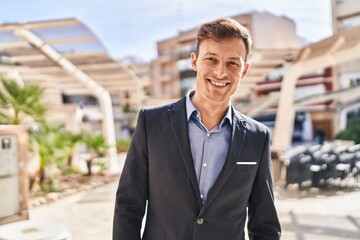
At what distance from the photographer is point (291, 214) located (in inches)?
185

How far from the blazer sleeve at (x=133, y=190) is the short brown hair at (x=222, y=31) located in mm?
303

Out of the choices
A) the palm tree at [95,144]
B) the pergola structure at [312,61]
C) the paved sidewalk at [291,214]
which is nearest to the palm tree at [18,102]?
the paved sidewalk at [291,214]

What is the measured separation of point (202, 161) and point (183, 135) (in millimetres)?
91

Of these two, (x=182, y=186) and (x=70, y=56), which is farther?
(x=70, y=56)

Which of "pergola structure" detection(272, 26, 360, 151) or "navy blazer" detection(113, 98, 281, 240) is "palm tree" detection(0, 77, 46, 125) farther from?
"navy blazer" detection(113, 98, 281, 240)

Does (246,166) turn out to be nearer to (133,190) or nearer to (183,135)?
(183,135)

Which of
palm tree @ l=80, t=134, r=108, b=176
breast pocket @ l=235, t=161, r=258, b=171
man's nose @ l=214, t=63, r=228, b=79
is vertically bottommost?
palm tree @ l=80, t=134, r=108, b=176

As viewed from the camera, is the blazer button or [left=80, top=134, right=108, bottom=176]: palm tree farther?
[left=80, top=134, right=108, bottom=176]: palm tree

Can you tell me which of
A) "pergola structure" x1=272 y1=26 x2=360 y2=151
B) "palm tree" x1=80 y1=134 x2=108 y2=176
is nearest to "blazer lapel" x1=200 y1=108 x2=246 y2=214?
"pergola structure" x1=272 y1=26 x2=360 y2=151

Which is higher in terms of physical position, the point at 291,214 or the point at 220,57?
the point at 220,57

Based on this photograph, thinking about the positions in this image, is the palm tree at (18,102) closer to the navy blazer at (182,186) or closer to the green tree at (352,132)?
Result: the navy blazer at (182,186)

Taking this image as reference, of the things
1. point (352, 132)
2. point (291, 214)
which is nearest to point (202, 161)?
point (291, 214)

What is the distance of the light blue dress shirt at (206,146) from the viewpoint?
1.07 meters

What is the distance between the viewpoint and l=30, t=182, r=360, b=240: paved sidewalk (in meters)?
3.96
